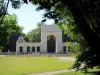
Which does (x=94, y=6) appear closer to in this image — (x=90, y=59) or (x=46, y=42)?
(x=90, y=59)

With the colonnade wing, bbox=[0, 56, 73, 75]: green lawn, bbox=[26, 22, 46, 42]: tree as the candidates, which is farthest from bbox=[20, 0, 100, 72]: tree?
bbox=[26, 22, 46, 42]: tree

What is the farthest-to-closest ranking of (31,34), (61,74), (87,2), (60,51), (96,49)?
1. (31,34)
2. (60,51)
3. (61,74)
4. (87,2)
5. (96,49)

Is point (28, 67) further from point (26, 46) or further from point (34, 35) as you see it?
point (34, 35)

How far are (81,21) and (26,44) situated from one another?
98.5m

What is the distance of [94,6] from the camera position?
1191 cm

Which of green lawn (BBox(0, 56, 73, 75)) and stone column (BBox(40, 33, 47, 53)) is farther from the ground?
stone column (BBox(40, 33, 47, 53))

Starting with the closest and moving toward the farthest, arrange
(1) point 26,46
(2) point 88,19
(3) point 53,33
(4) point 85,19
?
(4) point 85,19
(2) point 88,19
(3) point 53,33
(1) point 26,46

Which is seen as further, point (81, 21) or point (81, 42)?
point (81, 42)

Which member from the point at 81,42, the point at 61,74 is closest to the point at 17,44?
the point at 61,74

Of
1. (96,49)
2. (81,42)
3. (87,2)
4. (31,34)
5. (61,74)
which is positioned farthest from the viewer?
(31,34)

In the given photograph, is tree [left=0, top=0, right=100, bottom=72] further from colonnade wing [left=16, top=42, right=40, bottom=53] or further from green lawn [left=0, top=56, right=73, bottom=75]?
colonnade wing [left=16, top=42, right=40, bottom=53]

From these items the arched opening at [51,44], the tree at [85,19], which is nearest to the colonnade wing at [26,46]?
the arched opening at [51,44]

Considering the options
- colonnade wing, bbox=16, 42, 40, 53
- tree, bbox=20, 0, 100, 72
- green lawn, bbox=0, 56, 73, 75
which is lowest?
green lawn, bbox=0, 56, 73, 75

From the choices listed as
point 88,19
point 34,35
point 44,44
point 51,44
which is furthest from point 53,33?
point 88,19
